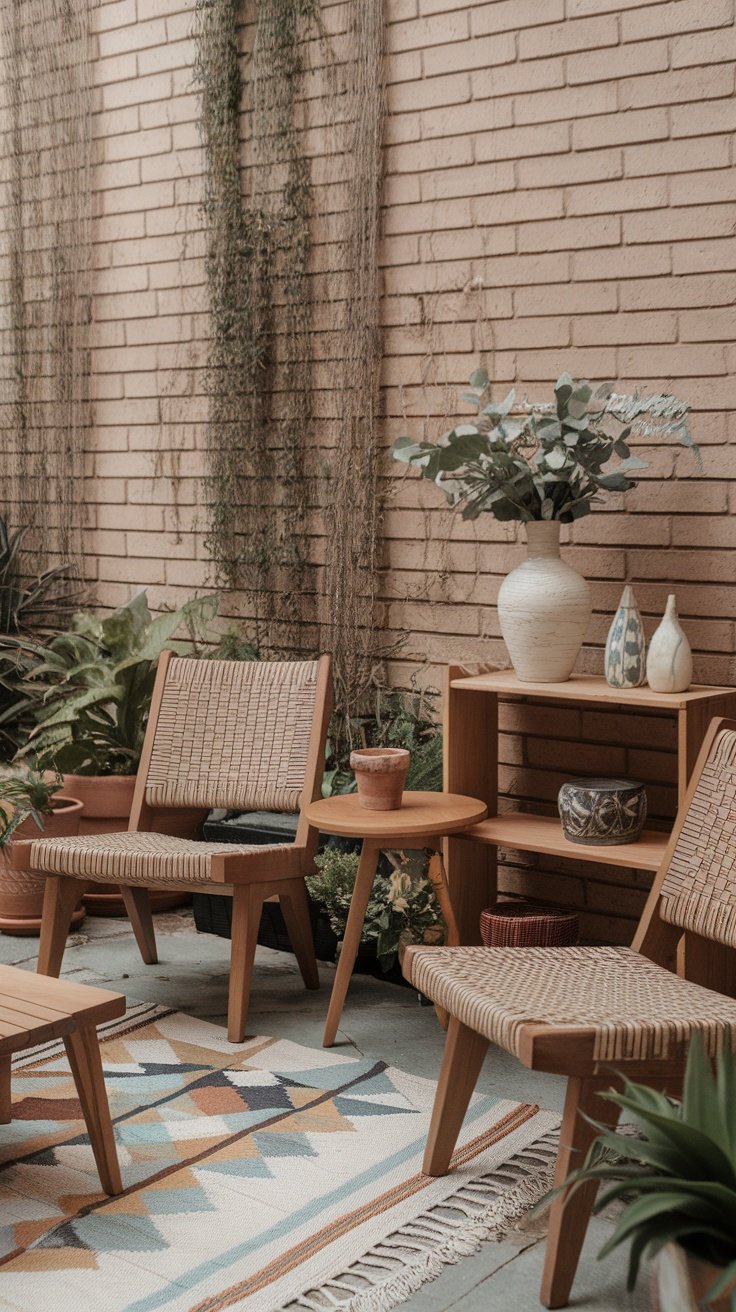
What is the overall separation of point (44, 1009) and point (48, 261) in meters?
3.77

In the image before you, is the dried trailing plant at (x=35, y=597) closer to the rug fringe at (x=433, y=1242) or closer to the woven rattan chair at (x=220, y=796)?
the woven rattan chair at (x=220, y=796)

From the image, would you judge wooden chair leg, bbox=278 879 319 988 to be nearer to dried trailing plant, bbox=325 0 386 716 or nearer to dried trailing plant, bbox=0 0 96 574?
dried trailing plant, bbox=325 0 386 716

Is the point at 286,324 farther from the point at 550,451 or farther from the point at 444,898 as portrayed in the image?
the point at 444,898

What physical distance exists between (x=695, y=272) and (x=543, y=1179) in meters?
2.27

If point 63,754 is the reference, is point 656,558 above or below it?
above

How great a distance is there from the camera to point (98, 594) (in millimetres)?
5477

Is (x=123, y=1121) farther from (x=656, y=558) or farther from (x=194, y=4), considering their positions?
(x=194, y=4)

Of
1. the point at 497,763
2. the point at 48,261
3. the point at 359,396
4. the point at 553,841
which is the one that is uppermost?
the point at 48,261

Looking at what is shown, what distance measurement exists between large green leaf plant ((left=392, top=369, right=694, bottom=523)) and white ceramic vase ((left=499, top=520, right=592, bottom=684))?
87 mm

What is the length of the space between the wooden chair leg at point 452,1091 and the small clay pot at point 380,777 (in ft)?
2.95

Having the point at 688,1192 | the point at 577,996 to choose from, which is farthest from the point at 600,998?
the point at 688,1192

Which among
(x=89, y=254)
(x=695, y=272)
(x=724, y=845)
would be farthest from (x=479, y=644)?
(x=89, y=254)

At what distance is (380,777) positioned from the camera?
3412 millimetres

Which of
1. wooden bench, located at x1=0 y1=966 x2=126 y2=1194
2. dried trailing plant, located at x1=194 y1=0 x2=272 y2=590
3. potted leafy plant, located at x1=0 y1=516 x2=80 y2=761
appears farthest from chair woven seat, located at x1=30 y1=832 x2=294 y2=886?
potted leafy plant, located at x1=0 y1=516 x2=80 y2=761
